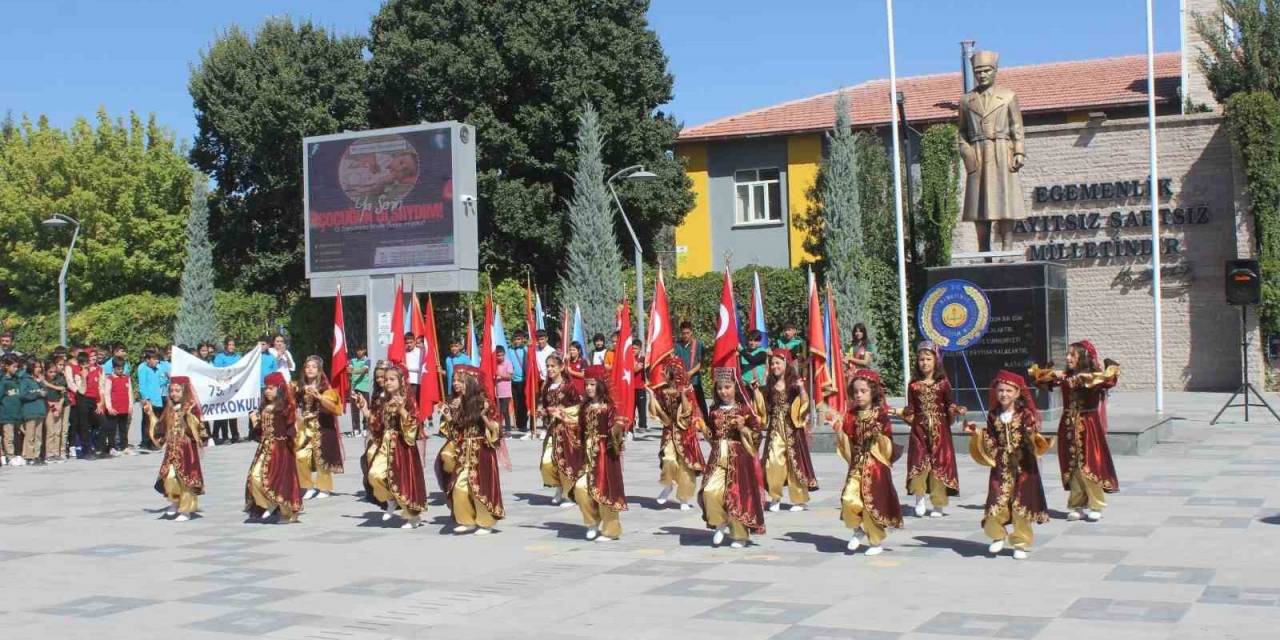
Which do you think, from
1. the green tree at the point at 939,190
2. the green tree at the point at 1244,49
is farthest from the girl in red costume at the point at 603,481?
the green tree at the point at 1244,49

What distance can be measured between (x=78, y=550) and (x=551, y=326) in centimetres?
2527

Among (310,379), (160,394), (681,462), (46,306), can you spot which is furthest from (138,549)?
(46,306)

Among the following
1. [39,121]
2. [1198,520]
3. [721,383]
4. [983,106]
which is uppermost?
[39,121]

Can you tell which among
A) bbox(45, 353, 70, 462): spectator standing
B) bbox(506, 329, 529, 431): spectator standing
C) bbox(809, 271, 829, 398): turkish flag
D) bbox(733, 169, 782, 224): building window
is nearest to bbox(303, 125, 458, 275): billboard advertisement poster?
bbox(506, 329, 529, 431): spectator standing

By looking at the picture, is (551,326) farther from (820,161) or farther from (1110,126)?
(1110,126)

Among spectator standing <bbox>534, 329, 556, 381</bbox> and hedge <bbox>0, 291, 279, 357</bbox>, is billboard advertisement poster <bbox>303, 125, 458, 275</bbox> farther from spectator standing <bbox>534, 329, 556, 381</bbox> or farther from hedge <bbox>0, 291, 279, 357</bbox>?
hedge <bbox>0, 291, 279, 357</bbox>

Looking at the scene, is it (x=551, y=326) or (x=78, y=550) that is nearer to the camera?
(x=78, y=550)

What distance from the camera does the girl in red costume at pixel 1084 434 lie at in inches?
477

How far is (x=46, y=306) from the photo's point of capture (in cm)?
4966

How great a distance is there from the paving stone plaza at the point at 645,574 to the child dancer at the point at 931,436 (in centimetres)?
31

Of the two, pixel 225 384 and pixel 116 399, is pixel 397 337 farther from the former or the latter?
pixel 116 399

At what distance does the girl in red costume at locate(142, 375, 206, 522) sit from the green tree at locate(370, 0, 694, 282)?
22532mm

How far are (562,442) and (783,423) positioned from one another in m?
2.04

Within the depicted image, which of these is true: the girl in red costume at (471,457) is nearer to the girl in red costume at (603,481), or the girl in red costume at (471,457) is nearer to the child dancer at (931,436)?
the girl in red costume at (603,481)
